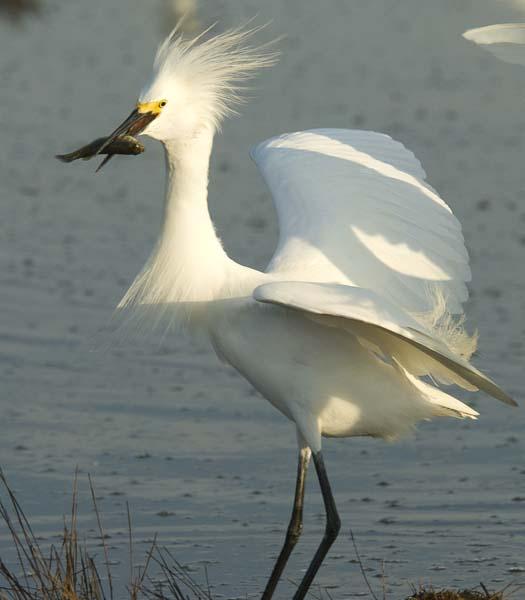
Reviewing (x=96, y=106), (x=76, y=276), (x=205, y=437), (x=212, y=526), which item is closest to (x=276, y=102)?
(x=96, y=106)

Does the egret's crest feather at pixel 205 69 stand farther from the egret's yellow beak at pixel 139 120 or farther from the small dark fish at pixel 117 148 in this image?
the small dark fish at pixel 117 148

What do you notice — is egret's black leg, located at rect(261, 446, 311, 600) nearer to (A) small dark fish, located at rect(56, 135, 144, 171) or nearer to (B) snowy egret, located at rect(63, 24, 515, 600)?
(B) snowy egret, located at rect(63, 24, 515, 600)

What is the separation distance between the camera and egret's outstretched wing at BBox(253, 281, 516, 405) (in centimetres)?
483

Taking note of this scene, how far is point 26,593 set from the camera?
4910 mm

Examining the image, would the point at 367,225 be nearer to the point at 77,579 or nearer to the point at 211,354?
the point at 77,579

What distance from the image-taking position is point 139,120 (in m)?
5.61

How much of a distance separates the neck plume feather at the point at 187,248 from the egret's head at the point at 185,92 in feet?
0.26

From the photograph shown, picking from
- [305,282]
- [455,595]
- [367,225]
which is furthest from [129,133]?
[455,595]

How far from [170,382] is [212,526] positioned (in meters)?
2.03

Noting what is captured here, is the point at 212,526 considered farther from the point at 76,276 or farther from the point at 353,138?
the point at 76,276

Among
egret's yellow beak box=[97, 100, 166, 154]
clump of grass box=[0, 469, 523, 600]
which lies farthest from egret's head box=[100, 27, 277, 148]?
clump of grass box=[0, 469, 523, 600]

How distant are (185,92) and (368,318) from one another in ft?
4.69

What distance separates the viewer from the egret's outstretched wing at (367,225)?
6.16 m

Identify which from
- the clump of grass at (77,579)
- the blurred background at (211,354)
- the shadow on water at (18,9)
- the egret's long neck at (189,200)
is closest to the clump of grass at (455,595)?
the clump of grass at (77,579)
